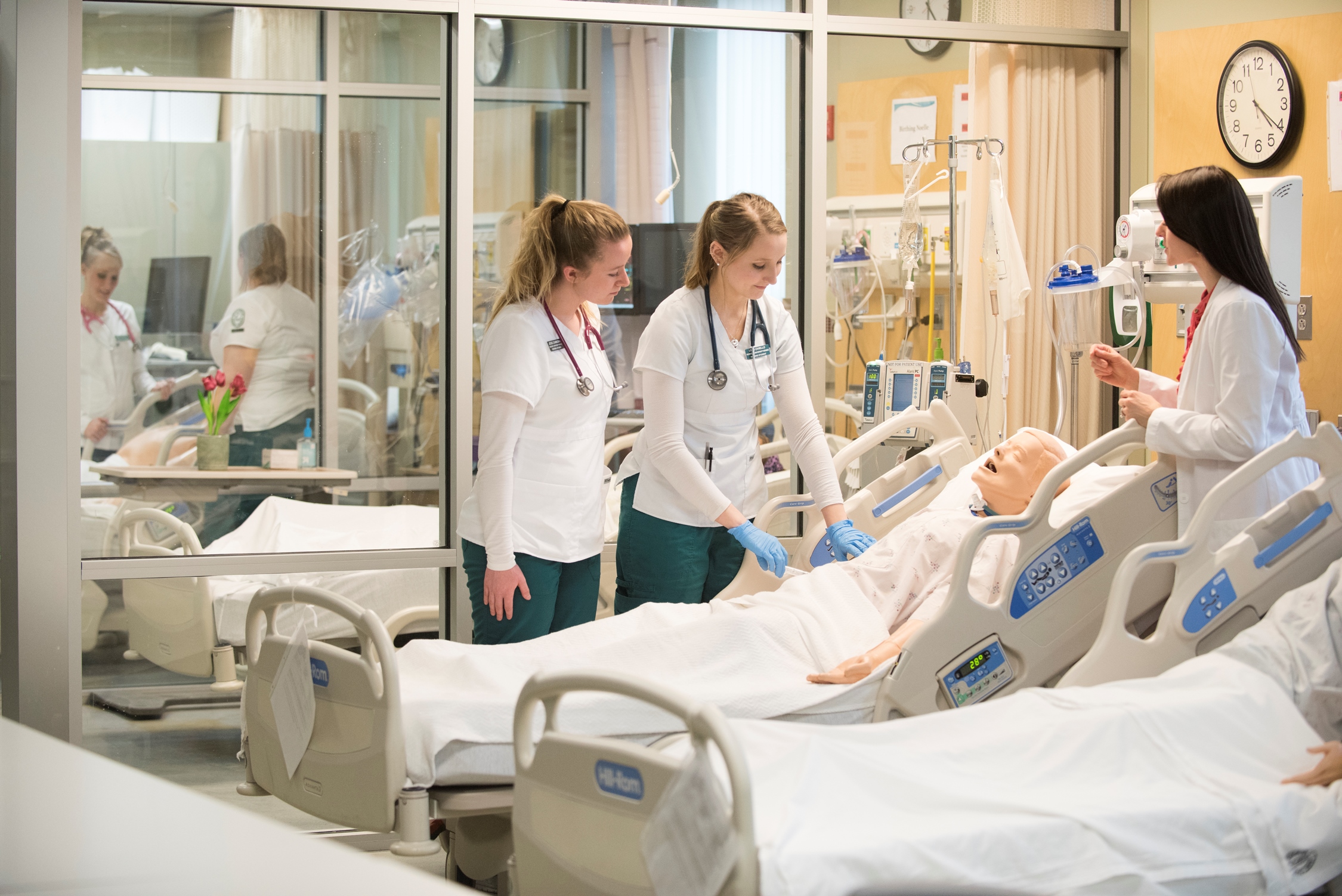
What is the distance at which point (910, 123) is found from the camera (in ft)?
15.0

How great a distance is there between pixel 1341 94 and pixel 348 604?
324cm

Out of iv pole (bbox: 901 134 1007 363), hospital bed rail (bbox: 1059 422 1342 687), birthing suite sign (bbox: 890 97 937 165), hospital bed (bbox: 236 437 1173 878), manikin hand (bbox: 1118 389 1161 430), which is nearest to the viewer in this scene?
hospital bed (bbox: 236 437 1173 878)

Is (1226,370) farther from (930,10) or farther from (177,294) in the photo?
(177,294)

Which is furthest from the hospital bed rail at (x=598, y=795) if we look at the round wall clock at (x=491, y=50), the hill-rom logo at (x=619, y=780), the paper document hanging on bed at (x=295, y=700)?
the round wall clock at (x=491, y=50)

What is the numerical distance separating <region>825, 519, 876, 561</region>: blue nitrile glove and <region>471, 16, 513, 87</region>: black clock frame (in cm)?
181

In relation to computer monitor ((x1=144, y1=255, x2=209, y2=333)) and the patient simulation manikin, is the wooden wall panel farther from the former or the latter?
computer monitor ((x1=144, y1=255, x2=209, y2=333))

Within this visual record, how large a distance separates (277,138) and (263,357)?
665 mm

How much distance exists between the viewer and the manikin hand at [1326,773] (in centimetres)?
185

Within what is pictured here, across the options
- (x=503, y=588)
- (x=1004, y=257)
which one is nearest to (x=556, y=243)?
(x=503, y=588)

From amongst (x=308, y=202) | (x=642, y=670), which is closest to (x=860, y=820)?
(x=642, y=670)

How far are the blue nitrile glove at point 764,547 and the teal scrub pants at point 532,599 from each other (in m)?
0.38

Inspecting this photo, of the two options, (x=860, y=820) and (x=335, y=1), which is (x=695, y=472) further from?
(x=335, y=1)

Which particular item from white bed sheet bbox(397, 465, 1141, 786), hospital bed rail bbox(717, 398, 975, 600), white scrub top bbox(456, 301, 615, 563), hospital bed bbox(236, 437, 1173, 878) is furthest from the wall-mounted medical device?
hospital bed bbox(236, 437, 1173, 878)

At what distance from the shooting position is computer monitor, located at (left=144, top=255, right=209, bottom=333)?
11.8ft
